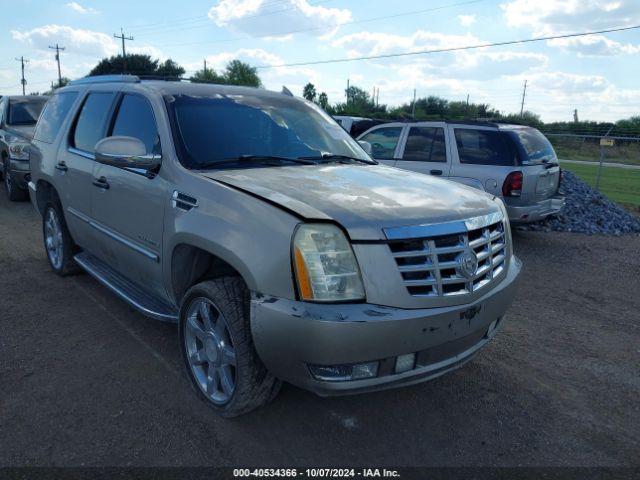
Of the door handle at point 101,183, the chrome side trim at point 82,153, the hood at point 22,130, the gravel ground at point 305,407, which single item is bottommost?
the gravel ground at point 305,407

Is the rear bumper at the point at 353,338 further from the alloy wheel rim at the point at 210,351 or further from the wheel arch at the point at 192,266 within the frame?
the wheel arch at the point at 192,266

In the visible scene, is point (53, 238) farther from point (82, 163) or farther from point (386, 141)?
point (386, 141)

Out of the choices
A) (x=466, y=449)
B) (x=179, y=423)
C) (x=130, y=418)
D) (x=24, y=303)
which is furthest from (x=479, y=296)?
(x=24, y=303)

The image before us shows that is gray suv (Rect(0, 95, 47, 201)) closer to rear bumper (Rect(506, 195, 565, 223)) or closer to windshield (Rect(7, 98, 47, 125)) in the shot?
windshield (Rect(7, 98, 47, 125))

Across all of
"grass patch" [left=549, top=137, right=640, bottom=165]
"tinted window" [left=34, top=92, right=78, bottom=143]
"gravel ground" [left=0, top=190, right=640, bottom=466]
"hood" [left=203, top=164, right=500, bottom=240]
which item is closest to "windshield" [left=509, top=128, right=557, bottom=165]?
"gravel ground" [left=0, top=190, right=640, bottom=466]

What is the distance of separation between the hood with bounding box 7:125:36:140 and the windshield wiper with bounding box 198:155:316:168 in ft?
26.3

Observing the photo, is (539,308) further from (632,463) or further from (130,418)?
(130,418)

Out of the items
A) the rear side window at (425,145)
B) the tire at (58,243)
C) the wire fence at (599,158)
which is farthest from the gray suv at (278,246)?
the wire fence at (599,158)

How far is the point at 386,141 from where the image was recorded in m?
8.81

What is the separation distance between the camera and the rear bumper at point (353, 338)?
7.91ft

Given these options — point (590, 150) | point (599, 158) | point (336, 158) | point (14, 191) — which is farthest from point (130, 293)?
point (590, 150)

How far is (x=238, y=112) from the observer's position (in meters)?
3.86

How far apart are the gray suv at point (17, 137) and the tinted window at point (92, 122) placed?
5775 mm

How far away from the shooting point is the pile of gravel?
9539 millimetres
